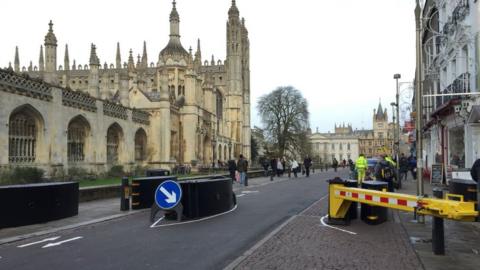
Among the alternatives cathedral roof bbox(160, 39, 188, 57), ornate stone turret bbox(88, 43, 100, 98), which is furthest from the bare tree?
ornate stone turret bbox(88, 43, 100, 98)

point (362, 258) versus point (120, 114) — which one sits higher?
point (120, 114)

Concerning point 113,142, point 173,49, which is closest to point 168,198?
point 113,142

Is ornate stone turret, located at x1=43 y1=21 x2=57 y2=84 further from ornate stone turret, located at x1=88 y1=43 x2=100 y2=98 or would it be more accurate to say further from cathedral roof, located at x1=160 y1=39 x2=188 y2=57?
cathedral roof, located at x1=160 y1=39 x2=188 y2=57

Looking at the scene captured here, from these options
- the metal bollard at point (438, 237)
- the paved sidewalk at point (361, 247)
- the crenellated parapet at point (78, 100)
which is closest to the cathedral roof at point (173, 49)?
the crenellated parapet at point (78, 100)

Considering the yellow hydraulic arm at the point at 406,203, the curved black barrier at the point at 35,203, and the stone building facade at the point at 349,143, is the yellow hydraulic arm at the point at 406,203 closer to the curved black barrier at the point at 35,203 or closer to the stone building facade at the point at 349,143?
the curved black barrier at the point at 35,203

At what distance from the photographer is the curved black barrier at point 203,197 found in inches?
487

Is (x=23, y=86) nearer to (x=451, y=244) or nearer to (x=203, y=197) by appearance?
(x=203, y=197)

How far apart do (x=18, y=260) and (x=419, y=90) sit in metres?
10.1

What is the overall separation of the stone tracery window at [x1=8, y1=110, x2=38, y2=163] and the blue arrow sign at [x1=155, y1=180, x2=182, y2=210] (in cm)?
1199

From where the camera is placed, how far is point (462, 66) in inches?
782

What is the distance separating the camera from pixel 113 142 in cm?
3184

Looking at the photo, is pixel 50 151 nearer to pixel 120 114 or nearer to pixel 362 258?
pixel 120 114

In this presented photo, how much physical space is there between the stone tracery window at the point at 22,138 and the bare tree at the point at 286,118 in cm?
4888

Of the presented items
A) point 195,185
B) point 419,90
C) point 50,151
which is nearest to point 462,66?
point 419,90
